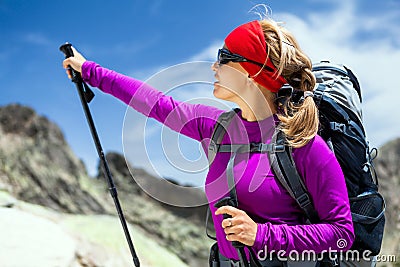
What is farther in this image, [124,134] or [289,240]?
[124,134]

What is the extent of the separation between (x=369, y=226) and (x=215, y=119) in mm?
747

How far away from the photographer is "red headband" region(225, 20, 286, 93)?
188 cm

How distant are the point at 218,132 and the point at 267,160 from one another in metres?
0.24

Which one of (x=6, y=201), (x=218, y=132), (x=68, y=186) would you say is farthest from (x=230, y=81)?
(x=68, y=186)

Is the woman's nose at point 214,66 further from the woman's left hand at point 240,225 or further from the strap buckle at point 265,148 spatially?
the woman's left hand at point 240,225

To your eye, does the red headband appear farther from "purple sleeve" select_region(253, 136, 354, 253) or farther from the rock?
the rock

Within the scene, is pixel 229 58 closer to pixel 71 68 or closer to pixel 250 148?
pixel 250 148

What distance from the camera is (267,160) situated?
6.13 feet

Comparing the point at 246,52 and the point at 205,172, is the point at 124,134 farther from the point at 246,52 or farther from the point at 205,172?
the point at 246,52

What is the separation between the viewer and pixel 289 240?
5.86 ft

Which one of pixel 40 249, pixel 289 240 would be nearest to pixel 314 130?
pixel 289 240

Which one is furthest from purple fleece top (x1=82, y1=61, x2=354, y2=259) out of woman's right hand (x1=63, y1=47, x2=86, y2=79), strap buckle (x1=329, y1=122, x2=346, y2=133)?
woman's right hand (x1=63, y1=47, x2=86, y2=79)

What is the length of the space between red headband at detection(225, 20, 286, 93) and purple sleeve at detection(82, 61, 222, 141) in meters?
0.26

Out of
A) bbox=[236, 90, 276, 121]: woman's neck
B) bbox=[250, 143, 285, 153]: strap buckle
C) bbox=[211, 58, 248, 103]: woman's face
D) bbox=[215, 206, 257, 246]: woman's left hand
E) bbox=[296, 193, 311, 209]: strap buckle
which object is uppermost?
bbox=[211, 58, 248, 103]: woman's face
